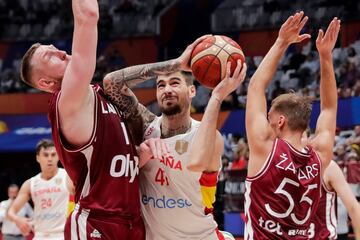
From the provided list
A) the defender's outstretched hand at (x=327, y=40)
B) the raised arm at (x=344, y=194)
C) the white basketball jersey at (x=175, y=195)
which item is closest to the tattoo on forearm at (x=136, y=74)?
the white basketball jersey at (x=175, y=195)

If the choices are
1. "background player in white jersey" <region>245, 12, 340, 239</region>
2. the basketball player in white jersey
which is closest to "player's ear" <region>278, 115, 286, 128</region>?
"background player in white jersey" <region>245, 12, 340, 239</region>

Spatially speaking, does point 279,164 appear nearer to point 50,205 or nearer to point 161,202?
point 161,202

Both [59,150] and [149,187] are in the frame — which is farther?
[149,187]

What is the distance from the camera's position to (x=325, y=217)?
525 centimetres

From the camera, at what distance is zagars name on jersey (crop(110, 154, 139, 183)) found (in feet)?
13.1

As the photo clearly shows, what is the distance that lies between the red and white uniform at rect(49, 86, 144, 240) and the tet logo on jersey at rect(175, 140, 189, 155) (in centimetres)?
57

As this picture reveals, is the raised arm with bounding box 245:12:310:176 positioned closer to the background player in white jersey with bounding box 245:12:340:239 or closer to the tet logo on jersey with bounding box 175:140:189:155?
the background player in white jersey with bounding box 245:12:340:239

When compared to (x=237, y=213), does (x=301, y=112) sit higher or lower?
higher

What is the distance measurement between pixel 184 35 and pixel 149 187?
54.8 ft

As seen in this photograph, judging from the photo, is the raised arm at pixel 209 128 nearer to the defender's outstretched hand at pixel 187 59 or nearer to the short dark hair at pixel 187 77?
the defender's outstretched hand at pixel 187 59

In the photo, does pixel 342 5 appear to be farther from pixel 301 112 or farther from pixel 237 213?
pixel 301 112

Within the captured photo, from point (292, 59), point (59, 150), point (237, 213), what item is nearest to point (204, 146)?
point (59, 150)

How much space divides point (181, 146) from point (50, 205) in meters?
4.40

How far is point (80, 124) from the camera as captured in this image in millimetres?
3908
